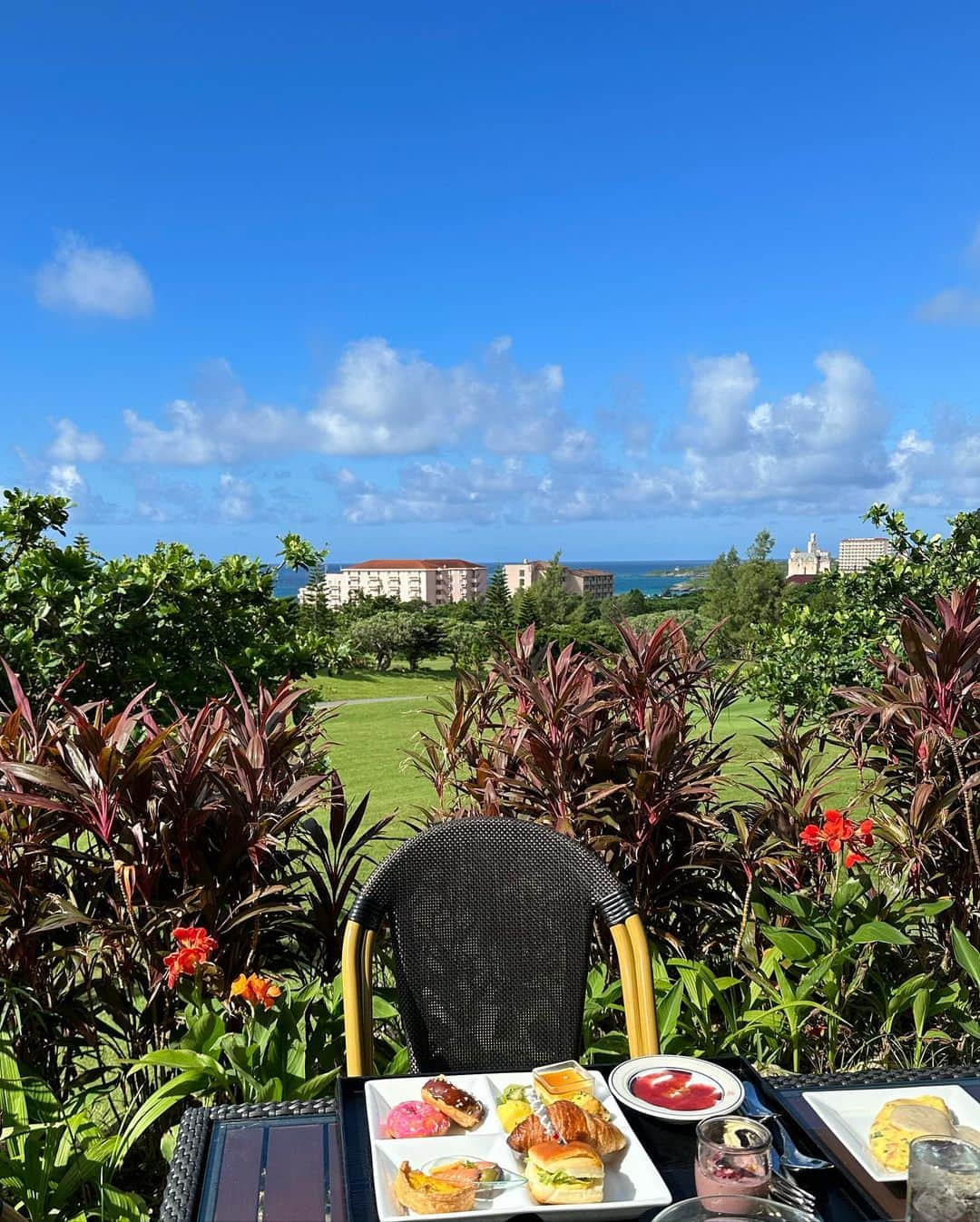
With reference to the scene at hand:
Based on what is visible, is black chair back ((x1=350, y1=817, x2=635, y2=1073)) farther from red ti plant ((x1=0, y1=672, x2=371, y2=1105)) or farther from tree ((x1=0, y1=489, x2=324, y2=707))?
tree ((x1=0, y1=489, x2=324, y2=707))

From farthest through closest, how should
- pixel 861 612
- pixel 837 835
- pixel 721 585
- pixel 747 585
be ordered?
pixel 721 585 < pixel 747 585 < pixel 861 612 < pixel 837 835

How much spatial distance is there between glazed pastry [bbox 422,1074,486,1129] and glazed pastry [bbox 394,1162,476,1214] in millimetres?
162

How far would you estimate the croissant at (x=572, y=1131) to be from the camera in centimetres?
109

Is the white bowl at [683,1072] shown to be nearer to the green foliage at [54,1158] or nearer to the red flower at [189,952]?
the red flower at [189,952]

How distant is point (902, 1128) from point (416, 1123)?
0.63 m

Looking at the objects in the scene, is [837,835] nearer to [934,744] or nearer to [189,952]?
[934,744]

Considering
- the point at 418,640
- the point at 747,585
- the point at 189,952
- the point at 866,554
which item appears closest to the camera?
the point at 189,952

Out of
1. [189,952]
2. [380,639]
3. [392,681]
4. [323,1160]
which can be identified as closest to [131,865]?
[189,952]

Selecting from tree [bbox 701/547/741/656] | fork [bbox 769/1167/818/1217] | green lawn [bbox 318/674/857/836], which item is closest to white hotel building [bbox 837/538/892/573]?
green lawn [bbox 318/674/857/836]

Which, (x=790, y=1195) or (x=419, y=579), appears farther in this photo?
(x=419, y=579)

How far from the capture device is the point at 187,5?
41.5 feet

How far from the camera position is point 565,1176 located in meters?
1.01

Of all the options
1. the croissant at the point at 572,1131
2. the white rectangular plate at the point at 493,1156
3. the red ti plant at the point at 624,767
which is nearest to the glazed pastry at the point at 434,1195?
the white rectangular plate at the point at 493,1156

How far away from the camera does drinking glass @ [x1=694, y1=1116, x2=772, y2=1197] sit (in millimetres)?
934
